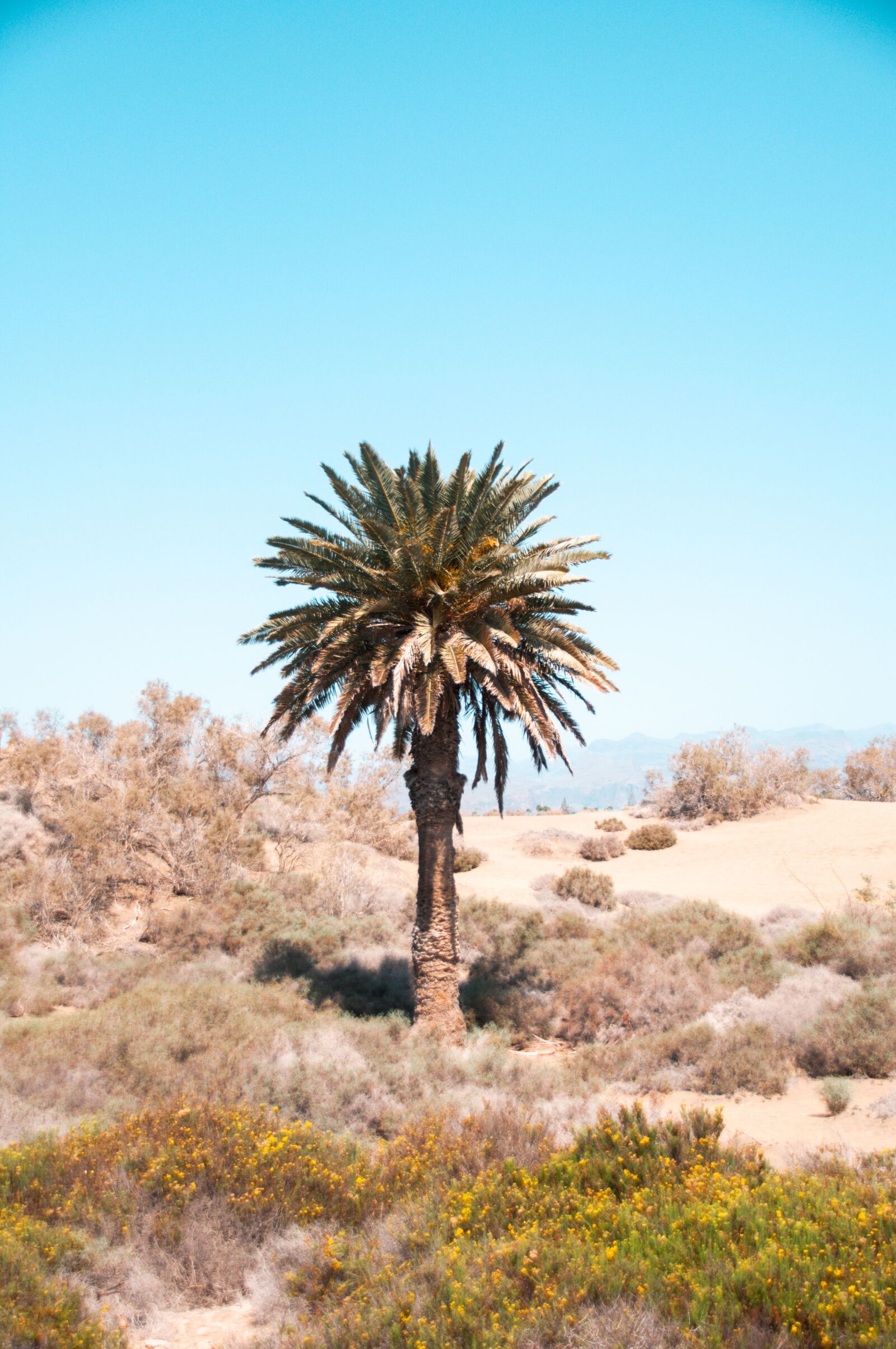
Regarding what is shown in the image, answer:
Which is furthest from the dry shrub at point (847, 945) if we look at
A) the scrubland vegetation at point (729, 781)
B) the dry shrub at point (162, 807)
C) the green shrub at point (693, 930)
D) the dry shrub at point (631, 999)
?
the scrubland vegetation at point (729, 781)

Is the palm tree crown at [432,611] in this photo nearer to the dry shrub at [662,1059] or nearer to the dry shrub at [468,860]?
the dry shrub at [662,1059]

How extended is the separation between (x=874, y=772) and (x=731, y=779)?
1403 centimetres

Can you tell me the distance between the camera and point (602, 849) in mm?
34031

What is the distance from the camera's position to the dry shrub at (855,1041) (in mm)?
10016

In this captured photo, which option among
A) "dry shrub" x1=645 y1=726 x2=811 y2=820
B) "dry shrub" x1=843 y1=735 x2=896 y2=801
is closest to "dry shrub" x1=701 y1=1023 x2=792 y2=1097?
"dry shrub" x1=645 y1=726 x2=811 y2=820

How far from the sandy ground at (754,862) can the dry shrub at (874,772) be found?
402 inches

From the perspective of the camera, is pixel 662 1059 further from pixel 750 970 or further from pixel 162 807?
pixel 162 807

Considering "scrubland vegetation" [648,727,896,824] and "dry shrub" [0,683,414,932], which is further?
"scrubland vegetation" [648,727,896,824]

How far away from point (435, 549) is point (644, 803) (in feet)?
119

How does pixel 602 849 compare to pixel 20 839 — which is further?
pixel 602 849

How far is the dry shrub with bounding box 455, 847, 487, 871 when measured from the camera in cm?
2948

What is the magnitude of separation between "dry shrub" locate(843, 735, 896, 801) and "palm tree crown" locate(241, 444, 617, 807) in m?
39.6

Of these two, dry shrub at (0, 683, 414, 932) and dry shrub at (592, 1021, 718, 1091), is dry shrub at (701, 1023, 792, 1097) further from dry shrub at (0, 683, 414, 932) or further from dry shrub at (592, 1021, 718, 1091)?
dry shrub at (0, 683, 414, 932)

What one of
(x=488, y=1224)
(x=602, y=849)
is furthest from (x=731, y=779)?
(x=488, y=1224)
